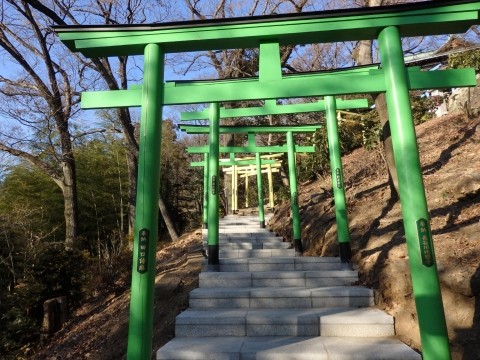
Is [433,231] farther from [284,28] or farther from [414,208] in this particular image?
[284,28]

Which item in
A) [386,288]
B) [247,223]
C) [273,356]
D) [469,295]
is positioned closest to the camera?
[273,356]

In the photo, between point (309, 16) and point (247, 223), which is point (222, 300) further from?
point (247, 223)

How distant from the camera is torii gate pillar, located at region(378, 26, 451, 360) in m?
2.54

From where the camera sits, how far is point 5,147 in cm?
1190

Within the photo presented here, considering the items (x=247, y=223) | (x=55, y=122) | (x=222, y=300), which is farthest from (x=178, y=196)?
(x=222, y=300)

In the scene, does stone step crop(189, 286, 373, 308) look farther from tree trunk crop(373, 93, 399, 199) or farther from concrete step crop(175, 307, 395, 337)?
tree trunk crop(373, 93, 399, 199)

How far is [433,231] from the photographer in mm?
4508

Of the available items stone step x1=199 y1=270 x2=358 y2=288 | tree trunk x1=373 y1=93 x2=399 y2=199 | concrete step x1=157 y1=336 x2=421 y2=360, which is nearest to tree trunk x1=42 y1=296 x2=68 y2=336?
stone step x1=199 y1=270 x2=358 y2=288

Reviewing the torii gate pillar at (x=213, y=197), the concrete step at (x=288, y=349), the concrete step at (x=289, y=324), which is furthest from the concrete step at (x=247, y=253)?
the concrete step at (x=288, y=349)

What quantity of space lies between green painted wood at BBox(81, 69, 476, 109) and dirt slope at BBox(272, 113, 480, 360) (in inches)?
72.0

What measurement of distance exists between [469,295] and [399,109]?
189 centimetres

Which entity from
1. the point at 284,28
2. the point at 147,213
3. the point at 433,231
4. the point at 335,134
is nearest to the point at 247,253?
the point at 335,134

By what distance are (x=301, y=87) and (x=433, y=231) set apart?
2.86 meters

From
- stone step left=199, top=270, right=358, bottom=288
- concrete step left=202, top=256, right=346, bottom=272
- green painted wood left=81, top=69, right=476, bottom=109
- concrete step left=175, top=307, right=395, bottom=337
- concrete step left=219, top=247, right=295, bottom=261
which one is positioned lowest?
concrete step left=175, top=307, right=395, bottom=337
